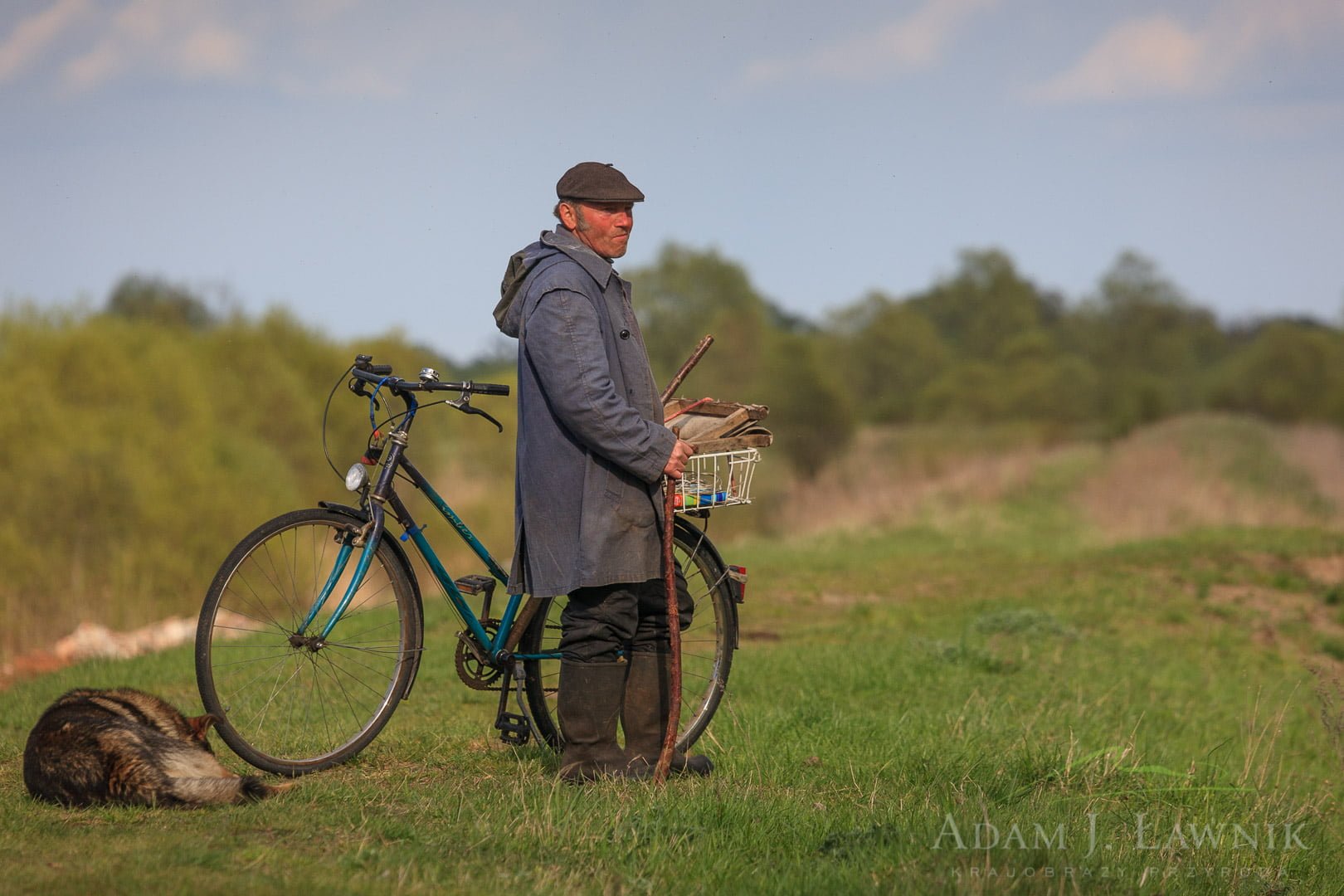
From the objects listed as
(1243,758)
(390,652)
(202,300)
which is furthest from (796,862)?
(202,300)

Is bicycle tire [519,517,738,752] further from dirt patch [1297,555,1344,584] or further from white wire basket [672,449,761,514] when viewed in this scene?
dirt patch [1297,555,1344,584]

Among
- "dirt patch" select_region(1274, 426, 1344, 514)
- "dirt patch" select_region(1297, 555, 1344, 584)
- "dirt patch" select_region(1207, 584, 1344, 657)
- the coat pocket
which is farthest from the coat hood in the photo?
"dirt patch" select_region(1274, 426, 1344, 514)

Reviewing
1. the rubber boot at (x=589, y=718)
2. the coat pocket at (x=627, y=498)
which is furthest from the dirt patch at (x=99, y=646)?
the coat pocket at (x=627, y=498)

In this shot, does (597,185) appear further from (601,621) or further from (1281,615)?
(1281,615)

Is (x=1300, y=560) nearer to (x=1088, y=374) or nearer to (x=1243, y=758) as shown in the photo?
Result: (x=1243, y=758)

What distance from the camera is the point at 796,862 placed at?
4.21 m

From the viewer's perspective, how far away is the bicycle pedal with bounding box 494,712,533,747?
211 inches

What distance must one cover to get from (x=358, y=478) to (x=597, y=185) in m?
1.45

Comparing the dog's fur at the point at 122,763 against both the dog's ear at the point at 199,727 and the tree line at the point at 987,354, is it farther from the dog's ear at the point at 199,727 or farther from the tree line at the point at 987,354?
the tree line at the point at 987,354

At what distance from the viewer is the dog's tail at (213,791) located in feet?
15.1

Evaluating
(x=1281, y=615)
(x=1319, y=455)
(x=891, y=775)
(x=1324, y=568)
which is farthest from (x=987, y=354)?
(x=891, y=775)

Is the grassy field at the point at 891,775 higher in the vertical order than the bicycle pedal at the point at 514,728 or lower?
lower

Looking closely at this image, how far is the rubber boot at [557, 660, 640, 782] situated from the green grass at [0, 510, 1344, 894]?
0.21 m

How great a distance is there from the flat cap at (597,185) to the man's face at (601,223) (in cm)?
5
